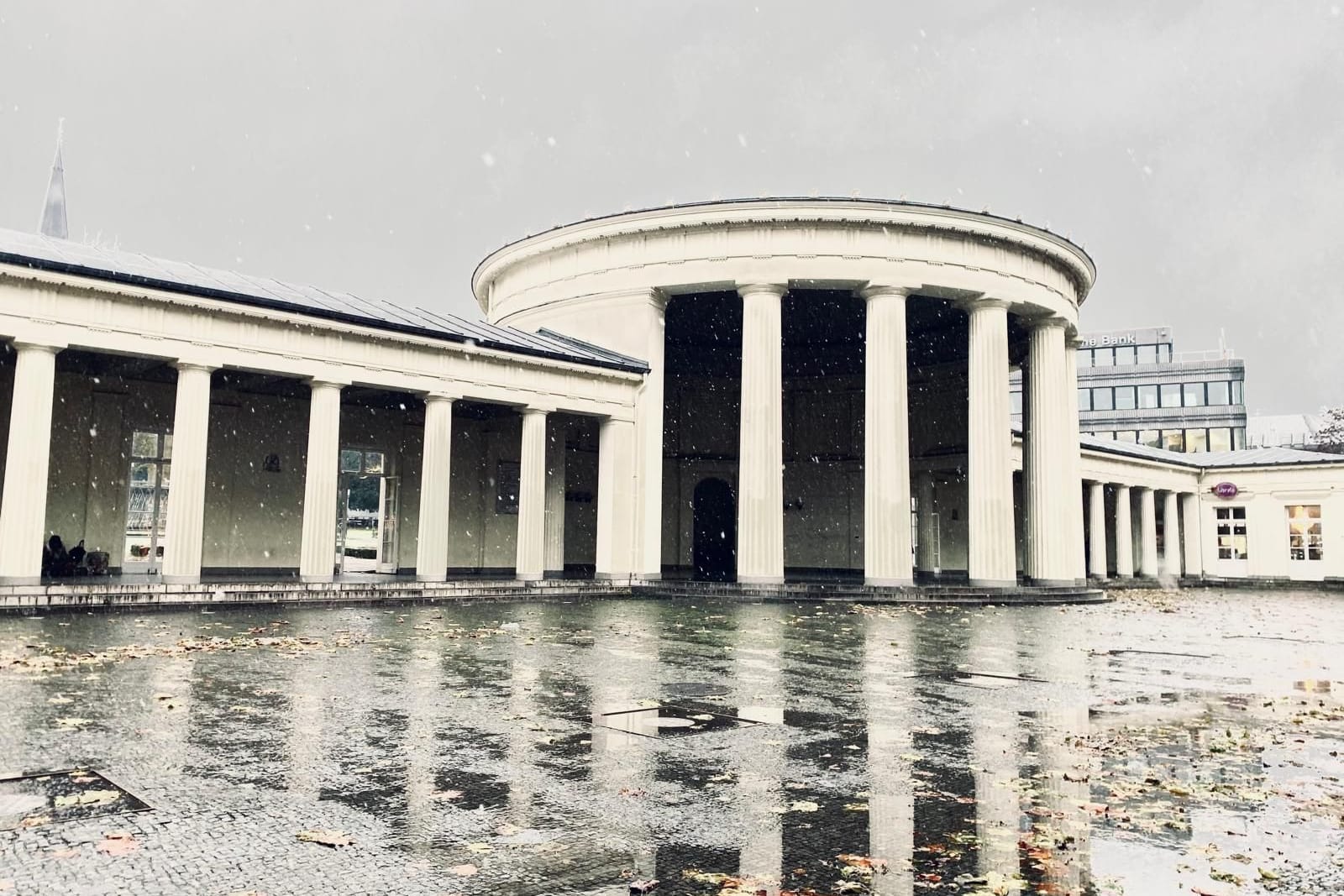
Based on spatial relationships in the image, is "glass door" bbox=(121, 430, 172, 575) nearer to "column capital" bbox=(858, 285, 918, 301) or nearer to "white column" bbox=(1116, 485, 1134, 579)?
"column capital" bbox=(858, 285, 918, 301)

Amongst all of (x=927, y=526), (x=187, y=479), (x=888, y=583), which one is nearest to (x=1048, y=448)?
(x=888, y=583)

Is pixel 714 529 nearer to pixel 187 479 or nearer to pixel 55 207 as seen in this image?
pixel 187 479

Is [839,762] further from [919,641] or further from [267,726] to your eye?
[919,641]

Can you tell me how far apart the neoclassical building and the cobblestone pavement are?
8.21 m

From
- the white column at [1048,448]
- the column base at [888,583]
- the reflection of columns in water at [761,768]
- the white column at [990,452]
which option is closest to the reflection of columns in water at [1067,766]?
the reflection of columns in water at [761,768]

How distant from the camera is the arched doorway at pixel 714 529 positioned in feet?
132

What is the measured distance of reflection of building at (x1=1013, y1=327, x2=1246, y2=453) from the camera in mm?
76312

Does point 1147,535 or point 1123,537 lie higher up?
point 1147,535

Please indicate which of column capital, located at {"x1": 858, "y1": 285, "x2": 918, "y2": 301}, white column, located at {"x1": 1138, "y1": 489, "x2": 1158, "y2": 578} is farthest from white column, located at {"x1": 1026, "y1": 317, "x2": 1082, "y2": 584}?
white column, located at {"x1": 1138, "y1": 489, "x2": 1158, "y2": 578}

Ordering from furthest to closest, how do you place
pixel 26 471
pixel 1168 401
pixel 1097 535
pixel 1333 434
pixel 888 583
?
pixel 1168 401, pixel 1333 434, pixel 1097 535, pixel 888 583, pixel 26 471

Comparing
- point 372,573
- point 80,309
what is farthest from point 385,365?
point 372,573

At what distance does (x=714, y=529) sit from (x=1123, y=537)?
20.9 metres

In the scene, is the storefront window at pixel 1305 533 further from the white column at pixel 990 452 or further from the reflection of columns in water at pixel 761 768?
the reflection of columns in water at pixel 761 768

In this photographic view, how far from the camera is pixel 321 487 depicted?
2208 cm
